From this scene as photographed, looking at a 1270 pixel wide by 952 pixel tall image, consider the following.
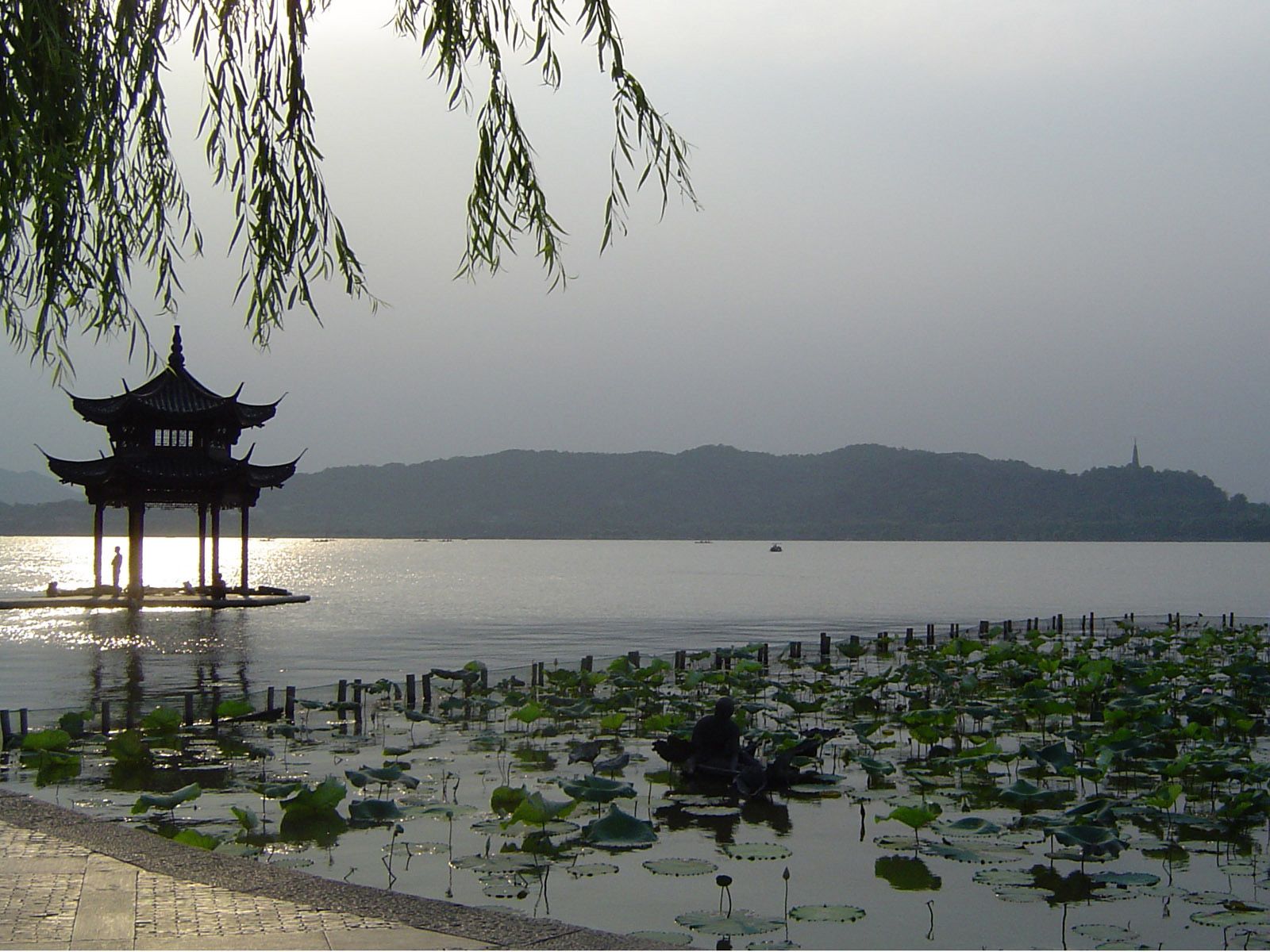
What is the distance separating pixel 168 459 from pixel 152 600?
6.24 m

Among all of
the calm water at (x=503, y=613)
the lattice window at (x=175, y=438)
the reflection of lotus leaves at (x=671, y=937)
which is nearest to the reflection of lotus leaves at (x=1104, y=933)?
the reflection of lotus leaves at (x=671, y=937)

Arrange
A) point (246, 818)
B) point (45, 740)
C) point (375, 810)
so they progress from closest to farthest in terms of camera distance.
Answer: point (246, 818) < point (375, 810) < point (45, 740)

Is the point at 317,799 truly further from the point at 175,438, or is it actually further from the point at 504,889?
the point at 175,438

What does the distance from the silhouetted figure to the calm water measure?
1542 centimetres

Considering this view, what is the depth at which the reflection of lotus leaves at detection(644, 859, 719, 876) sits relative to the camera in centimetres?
927

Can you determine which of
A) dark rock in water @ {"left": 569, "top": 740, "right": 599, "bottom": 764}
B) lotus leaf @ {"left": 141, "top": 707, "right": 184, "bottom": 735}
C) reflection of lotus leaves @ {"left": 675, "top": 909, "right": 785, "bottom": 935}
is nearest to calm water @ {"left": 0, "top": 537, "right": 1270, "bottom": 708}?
lotus leaf @ {"left": 141, "top": 707, "right": 184, "bottom": 735}

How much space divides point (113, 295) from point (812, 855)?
25.2ft

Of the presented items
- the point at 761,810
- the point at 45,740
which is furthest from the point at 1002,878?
the point at 45,740

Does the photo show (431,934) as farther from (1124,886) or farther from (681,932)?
(1124,886)

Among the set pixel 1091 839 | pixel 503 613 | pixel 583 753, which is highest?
pixel 1091 839

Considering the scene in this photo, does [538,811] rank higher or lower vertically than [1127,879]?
higher

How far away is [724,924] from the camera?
7867mm

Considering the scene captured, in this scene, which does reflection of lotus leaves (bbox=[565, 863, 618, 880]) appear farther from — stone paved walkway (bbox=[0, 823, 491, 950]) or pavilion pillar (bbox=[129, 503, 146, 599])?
pavilion pillar (bbox=[129, 503, 146, 599])

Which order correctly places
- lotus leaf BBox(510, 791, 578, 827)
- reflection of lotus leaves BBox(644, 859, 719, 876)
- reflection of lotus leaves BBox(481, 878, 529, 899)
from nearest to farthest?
reflection of lotus leaves BBox(481, 878, 529, 899) → reflection of lotus leaves BBox(644, 859, 719, 876) → lotus leaf BBox(510, 791, 578, 827)
